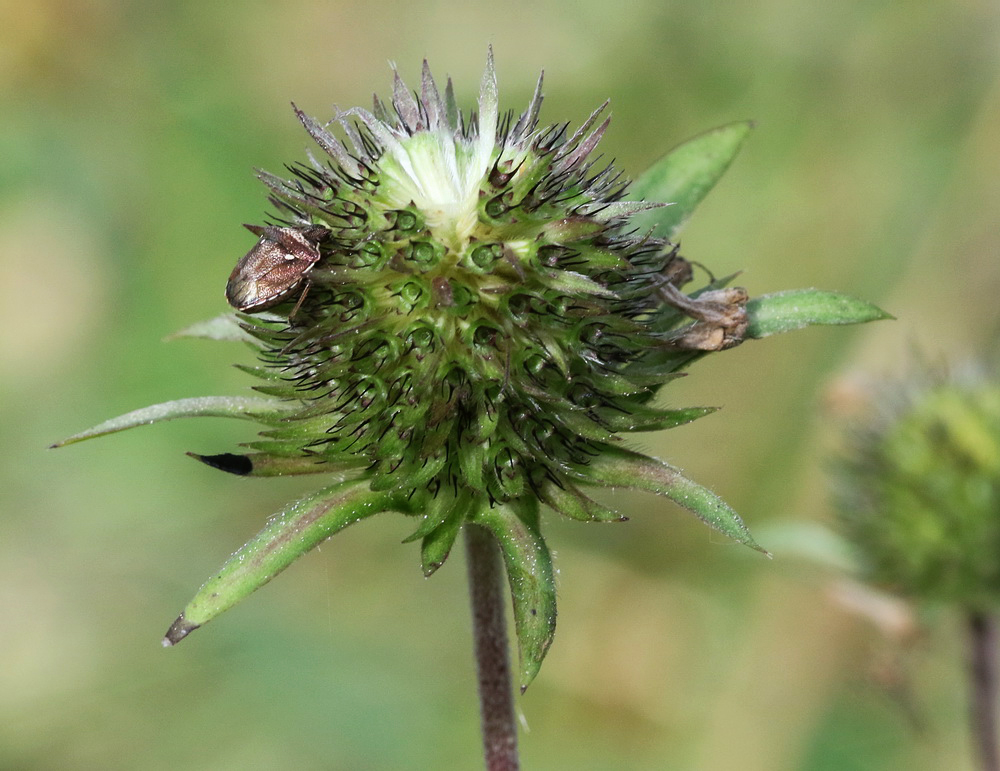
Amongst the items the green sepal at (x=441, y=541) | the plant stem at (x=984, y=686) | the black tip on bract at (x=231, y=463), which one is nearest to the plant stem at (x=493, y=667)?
the green sepal at (x=441, y=541)

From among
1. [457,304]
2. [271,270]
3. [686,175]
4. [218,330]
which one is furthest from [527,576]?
[686,175]

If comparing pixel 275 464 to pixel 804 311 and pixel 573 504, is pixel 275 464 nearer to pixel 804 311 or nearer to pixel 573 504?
→ pixel 573 504

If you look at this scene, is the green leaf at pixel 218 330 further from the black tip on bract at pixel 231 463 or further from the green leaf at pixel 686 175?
the green leaf at pixel 686 175

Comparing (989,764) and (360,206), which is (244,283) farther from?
(989,764)

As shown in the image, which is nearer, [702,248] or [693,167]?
[693,167]

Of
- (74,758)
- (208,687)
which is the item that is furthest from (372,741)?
(74,758)

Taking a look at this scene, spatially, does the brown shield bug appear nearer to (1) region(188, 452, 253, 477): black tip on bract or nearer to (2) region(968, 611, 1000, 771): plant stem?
(1) region(188, 452, 253, 477): black tip on bract
